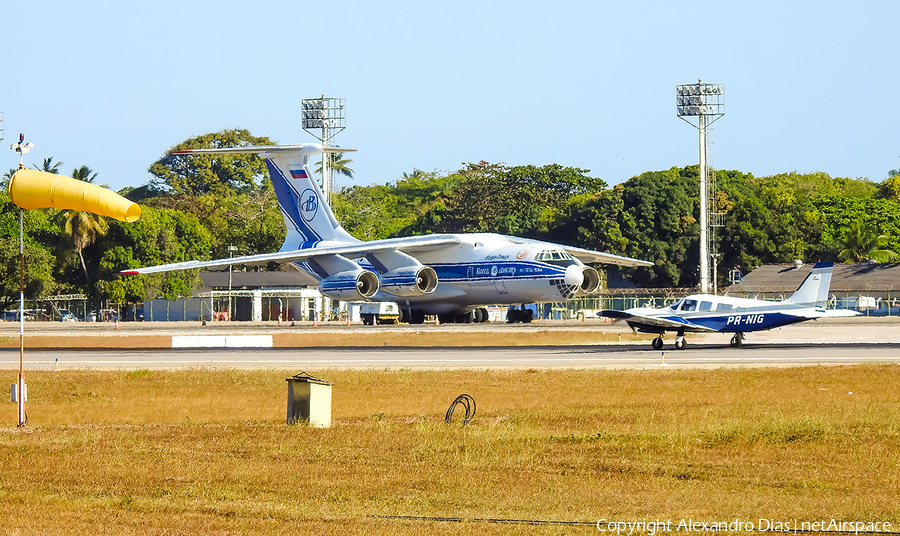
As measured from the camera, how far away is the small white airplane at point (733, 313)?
3581 cm

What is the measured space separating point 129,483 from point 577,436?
22.7ft

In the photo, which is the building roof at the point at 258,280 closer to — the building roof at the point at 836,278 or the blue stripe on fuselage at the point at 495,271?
the building roof at the point at 836,278

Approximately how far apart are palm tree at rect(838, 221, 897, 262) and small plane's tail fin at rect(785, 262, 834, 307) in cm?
6414

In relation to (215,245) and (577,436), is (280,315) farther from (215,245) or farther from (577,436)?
(577,436)

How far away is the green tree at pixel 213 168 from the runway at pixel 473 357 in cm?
10016

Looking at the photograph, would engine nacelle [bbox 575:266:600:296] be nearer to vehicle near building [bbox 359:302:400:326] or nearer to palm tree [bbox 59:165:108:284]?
vehicle near building [bbox 359:302:400:326]

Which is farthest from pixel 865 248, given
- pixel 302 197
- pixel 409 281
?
pixel 409 281

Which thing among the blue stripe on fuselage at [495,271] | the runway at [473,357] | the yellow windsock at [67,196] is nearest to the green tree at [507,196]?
the blue stripe on fuselage at [495,271]

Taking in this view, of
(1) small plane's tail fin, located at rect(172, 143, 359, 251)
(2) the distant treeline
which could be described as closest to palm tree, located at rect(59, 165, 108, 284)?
(2) the distant treeline

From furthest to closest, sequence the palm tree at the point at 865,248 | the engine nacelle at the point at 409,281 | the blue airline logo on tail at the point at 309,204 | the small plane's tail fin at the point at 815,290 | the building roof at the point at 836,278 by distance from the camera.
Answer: the palm tree at the point at 865,248, the building roof at the point at 836,278, the blue airline logo on tail at the point at 309,204, the engine nacelle at the point at 409,281, the small plane's tail fin at the point at 815,290

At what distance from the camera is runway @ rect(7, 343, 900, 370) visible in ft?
102

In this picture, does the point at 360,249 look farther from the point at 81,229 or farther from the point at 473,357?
the point at 81,229

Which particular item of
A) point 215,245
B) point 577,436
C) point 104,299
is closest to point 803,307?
point 577,436

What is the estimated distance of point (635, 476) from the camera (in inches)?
513
